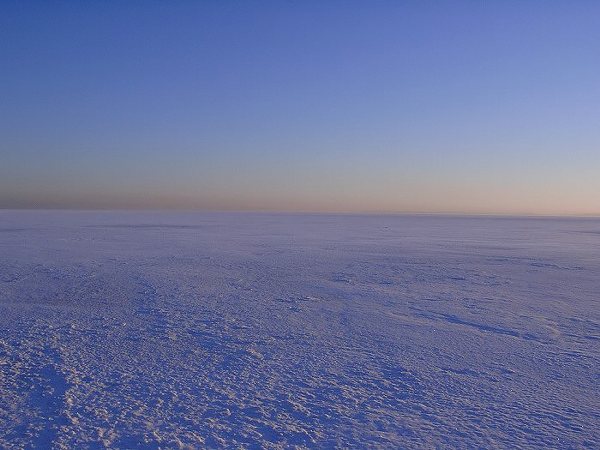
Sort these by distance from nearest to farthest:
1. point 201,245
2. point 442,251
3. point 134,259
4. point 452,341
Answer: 1. point 452,341
2. point 134,259
3. point 442,251
4. point 201,245

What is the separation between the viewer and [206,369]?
4.09m

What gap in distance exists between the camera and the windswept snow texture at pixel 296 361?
3.06m

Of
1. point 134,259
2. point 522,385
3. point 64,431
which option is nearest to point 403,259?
point 134,259

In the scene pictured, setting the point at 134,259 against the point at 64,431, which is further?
the point at 134,259

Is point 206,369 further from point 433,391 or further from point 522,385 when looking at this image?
point 522,385

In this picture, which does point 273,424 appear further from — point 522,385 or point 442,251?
point 442,251

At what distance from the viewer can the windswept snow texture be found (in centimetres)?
306

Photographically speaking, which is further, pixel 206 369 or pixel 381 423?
pixel 206 369

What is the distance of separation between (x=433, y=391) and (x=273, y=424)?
3.98 feet

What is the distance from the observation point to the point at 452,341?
491 centimetres

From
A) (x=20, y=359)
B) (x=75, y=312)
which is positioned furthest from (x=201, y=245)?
(x=20, y=359)

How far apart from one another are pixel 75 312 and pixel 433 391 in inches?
164

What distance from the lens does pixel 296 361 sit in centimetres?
430

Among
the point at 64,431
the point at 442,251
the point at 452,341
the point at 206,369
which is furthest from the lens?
the point at 442,251
